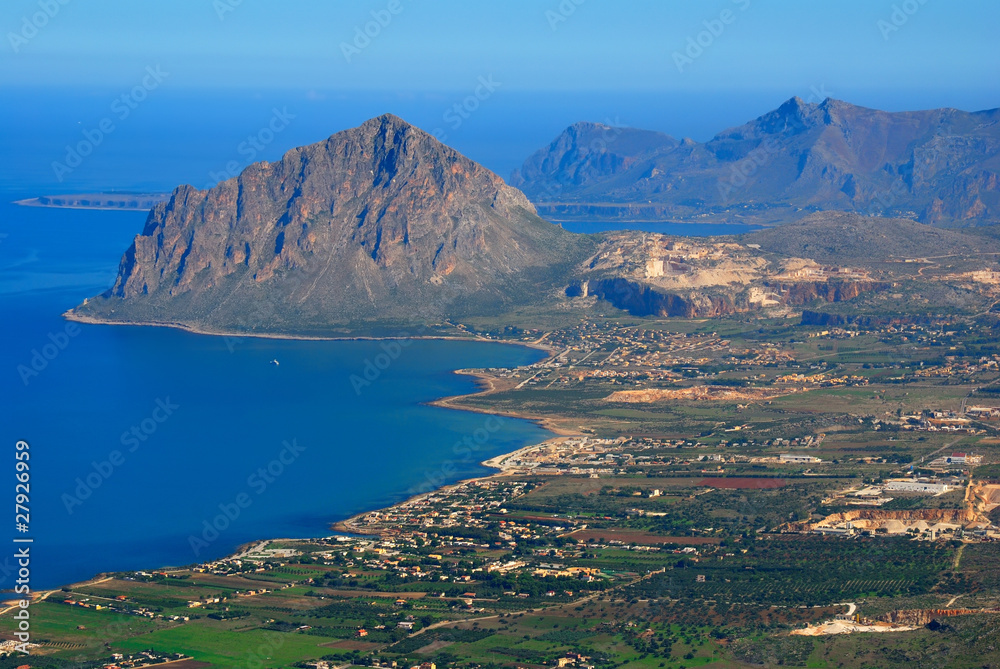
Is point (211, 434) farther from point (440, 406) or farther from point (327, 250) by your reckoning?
point (327, 250)

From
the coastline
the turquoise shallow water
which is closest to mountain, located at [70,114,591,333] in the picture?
the coastline

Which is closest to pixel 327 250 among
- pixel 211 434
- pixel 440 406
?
pixel 440 406

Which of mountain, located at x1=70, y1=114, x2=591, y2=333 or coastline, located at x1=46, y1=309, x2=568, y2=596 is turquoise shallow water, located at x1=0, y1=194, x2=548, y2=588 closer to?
coastline, located at x1=46, y1=309, x2=568, y2=596

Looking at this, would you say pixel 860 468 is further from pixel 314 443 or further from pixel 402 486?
pixel 314 443

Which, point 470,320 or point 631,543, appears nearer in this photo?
point 631,543

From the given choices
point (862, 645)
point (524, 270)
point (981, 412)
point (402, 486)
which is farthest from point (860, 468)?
point (524, 270)
